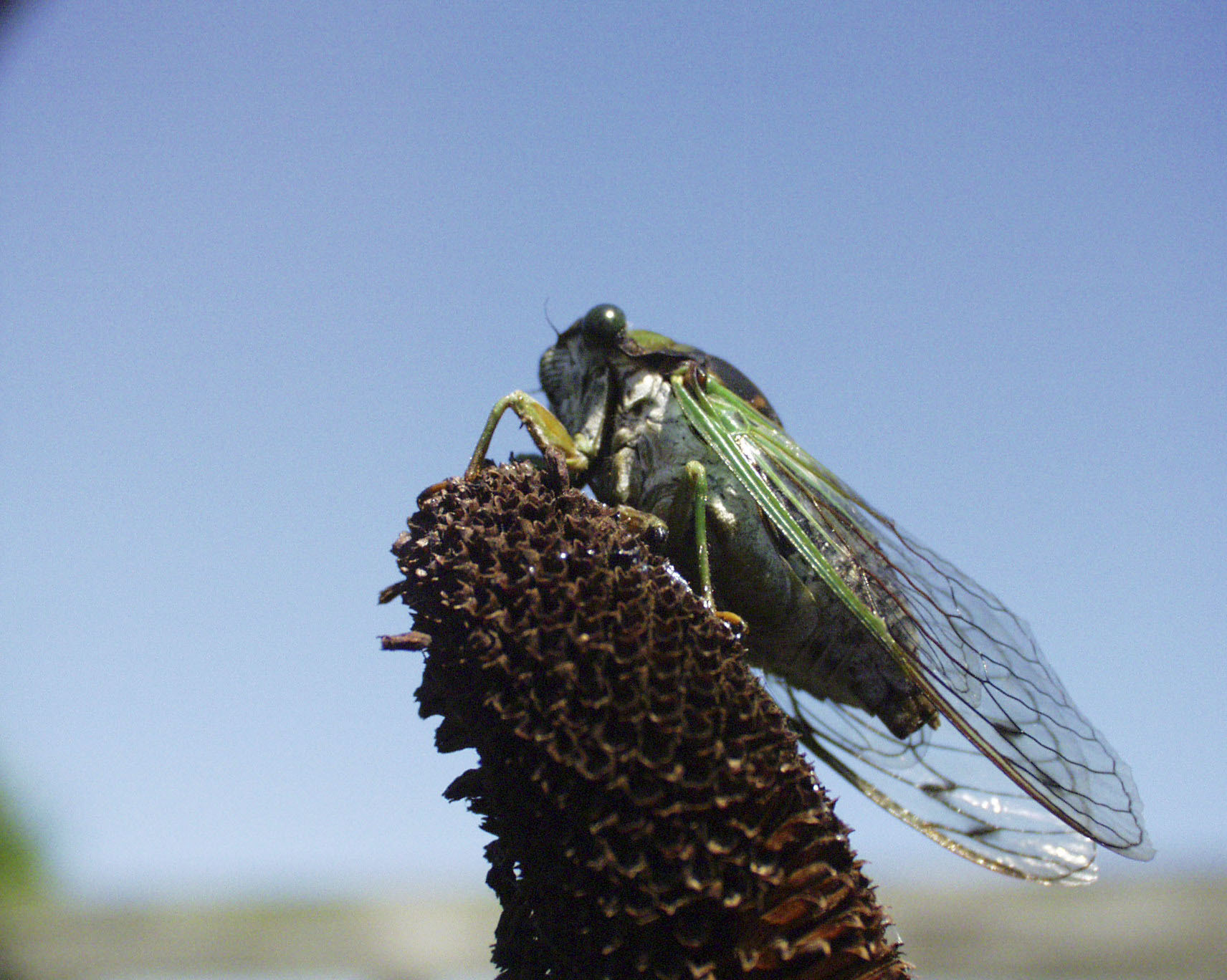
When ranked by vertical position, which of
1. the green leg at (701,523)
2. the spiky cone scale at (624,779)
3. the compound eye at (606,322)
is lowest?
the spiky cone scale at (624,779)

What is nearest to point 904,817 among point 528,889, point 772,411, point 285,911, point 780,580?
point 780,580

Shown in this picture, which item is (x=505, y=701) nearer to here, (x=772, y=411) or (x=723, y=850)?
(x=723, y=850)

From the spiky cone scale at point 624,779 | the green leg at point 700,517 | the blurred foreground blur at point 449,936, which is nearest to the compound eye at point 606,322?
the green leg at point 700,517

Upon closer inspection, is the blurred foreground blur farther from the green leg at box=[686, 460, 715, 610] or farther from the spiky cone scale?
the spiky cone scale

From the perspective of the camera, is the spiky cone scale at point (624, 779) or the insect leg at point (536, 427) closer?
the spiky cone scale at point (624, 779)

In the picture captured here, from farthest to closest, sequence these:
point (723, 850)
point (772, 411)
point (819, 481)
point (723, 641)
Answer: point (772, 411), point (819, 481), point (723, 641), point (723, 850)

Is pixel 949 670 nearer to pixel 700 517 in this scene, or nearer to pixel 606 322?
pixel 700 517

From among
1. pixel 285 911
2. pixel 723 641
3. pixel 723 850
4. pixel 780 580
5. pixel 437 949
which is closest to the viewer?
pixel 723 850

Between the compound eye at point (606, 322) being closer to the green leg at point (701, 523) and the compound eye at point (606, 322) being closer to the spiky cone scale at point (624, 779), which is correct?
the green leg at point (701, 523)
